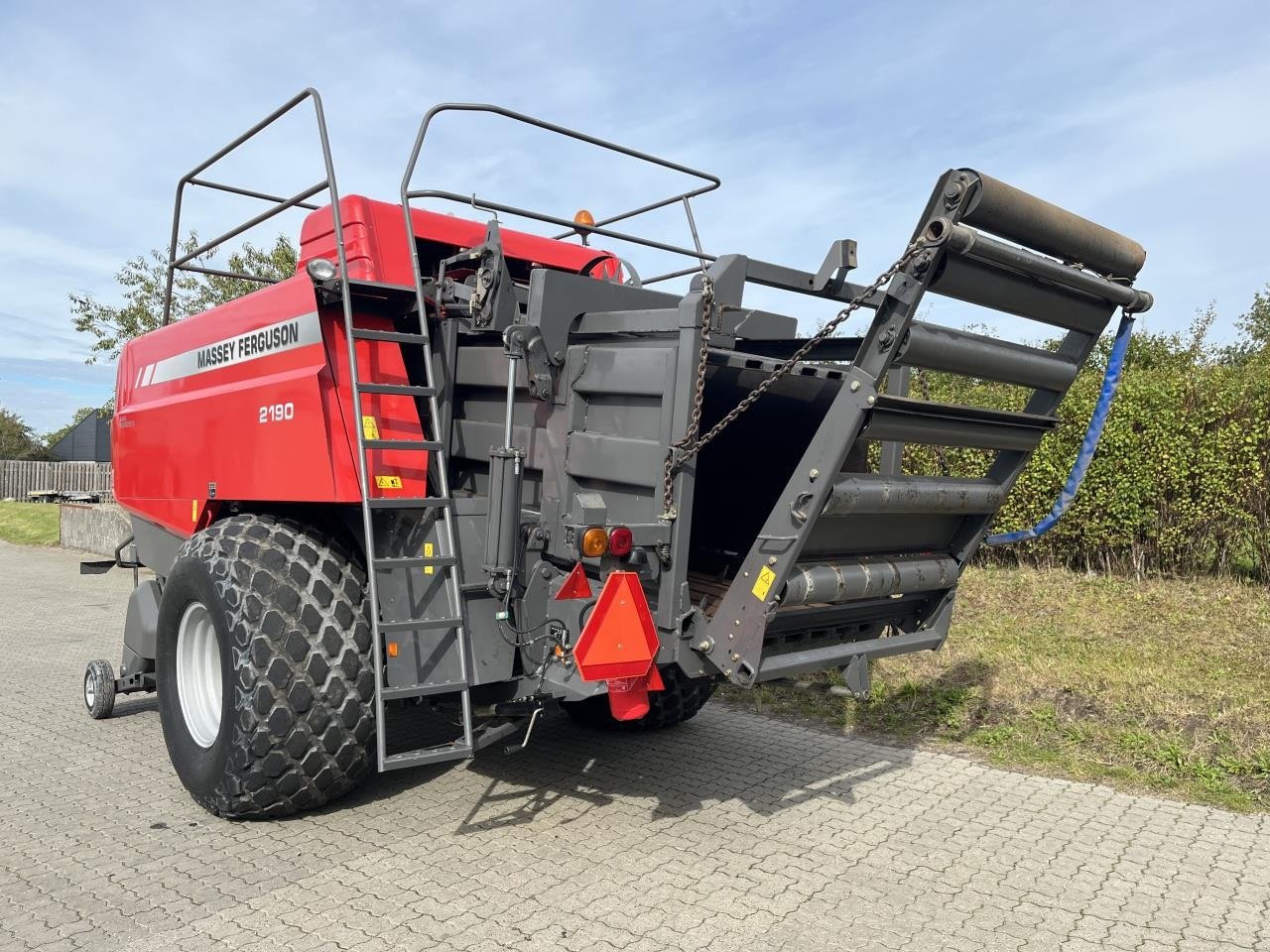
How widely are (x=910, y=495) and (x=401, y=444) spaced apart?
1.93m

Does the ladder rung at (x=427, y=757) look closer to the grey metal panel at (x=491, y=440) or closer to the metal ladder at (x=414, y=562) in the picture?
the metal ladder at (x=414, y=562)

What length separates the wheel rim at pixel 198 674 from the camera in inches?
168

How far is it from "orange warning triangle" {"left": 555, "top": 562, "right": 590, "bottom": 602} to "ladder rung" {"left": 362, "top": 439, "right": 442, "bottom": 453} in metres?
0.80

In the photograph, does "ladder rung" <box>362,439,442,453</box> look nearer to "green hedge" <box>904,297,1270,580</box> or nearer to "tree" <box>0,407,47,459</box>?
"green hedge" <box>904,297,1270,580</box>

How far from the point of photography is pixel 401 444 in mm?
3732

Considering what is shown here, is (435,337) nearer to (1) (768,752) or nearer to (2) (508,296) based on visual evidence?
(2) (508,296)

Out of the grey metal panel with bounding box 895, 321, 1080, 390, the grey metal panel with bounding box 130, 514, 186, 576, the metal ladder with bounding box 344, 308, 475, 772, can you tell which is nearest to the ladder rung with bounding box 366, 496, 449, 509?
the metal ladder with bounding box 344, 308, 475, 772

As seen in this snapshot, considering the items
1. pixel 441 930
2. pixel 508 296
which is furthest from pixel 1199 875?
pixel 508 296

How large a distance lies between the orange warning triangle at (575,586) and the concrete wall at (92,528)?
13.7 metres

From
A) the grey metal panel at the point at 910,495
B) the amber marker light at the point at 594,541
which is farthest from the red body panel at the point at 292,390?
the grey metal panel at the point at 910,495

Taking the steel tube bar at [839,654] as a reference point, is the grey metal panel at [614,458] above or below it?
above

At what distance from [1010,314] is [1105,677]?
364cm

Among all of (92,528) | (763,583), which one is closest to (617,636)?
(763,583)

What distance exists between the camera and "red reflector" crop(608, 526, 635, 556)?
3.27 m
